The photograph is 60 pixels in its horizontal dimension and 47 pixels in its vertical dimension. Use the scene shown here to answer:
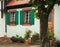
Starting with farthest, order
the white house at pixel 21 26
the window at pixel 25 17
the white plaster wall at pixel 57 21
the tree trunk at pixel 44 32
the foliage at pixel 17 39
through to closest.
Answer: the window at pixel 25 17 < the foliage at pixel 17 39 < the white house at pixel 21 26 < the white plaster wall at pixel 57 21 < the tree trunk at pixel 44 32

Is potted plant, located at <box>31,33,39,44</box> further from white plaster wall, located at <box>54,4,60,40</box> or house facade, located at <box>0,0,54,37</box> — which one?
white plaster wall, located at <box>54,4,60,40</box>

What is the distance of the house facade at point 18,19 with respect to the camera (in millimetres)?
22344

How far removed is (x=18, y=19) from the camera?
2398cm

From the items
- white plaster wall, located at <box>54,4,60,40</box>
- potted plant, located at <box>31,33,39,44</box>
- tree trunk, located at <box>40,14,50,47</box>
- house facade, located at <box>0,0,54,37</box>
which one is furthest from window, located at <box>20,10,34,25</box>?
tree trunk, located at <box>40,14,50,47</box>

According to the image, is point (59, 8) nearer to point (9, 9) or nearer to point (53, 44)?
point (53, 44)

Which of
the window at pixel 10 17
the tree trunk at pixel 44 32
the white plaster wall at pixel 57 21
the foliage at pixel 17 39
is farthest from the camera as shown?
the window at pixel 10 17

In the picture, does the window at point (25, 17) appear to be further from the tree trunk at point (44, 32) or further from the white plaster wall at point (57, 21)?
the tree trunk at point (44, 32)

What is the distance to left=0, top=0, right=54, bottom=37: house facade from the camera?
22.3 m

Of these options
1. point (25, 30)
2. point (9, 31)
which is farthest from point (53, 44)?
point (9, 31)

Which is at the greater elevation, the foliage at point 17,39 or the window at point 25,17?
the window at point 25,17

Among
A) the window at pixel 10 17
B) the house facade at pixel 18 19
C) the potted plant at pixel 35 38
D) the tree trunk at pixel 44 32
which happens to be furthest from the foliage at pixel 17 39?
the tree trunk at pixel 44 32

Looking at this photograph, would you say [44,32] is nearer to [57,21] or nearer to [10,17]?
[57,21]

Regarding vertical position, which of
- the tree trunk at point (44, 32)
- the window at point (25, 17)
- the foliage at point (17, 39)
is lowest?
the foliage at point (17, 39)

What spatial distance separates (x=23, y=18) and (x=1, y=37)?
3.56m
